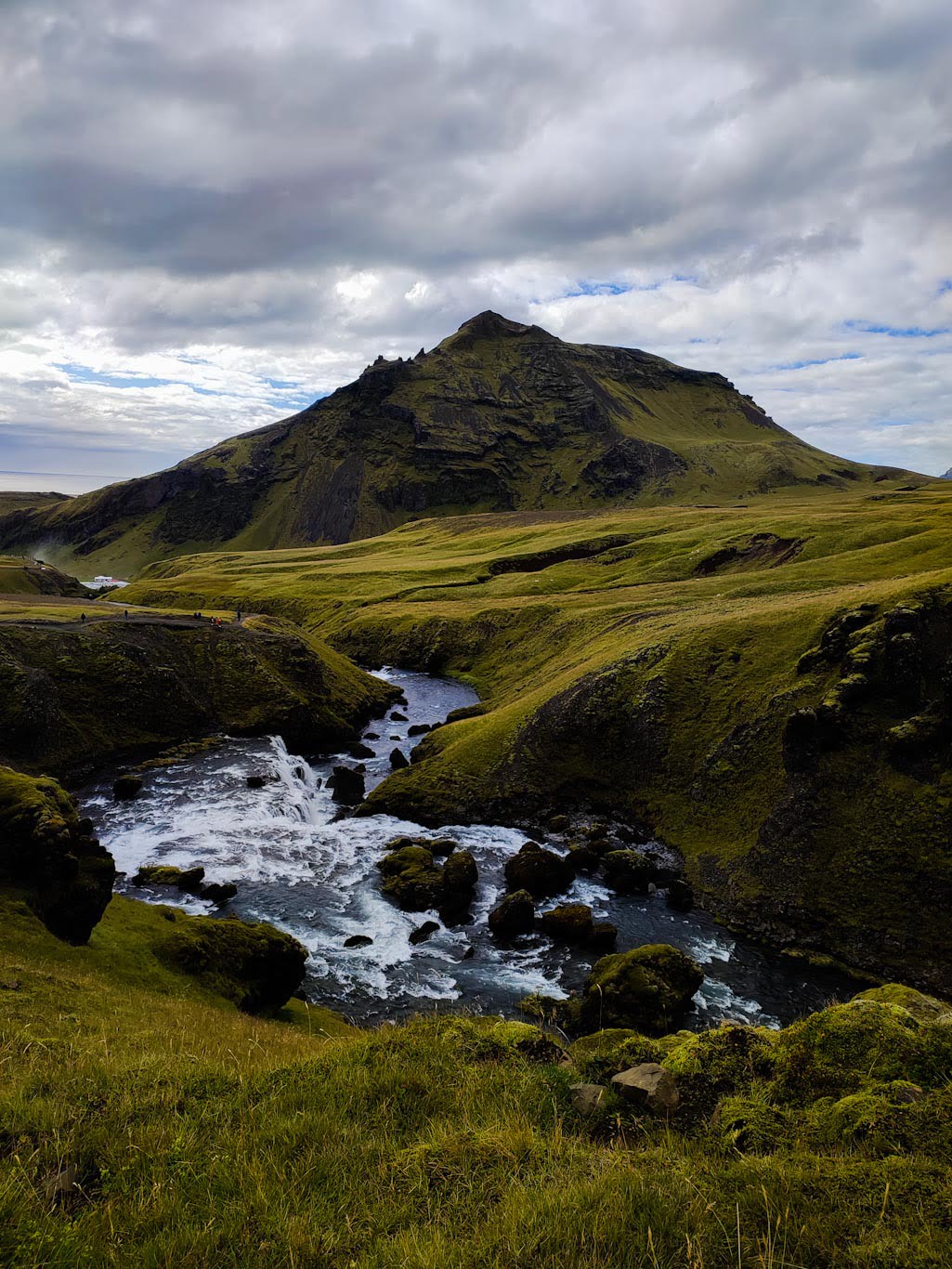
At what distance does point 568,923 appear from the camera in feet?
104

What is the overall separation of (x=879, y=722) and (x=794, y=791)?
5.90m

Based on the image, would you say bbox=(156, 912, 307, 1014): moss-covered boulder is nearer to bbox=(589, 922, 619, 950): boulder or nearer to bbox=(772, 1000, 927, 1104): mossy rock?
bbox=(589, 922, 619, 950): boulder

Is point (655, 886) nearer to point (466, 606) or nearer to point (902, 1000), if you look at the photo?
point (902, 1000)

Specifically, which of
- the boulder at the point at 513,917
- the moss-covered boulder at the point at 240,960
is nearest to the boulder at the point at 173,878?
the moss-covered boulder at the point at 240,960

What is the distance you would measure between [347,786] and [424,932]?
20.0 meters

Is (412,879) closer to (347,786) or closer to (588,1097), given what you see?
(347,786)

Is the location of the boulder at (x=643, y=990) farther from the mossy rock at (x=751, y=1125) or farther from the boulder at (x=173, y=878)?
the boulder at (x=173, y=878)

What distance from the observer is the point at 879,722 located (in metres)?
35.3

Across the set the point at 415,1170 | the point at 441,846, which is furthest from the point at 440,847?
the point at 415,1170

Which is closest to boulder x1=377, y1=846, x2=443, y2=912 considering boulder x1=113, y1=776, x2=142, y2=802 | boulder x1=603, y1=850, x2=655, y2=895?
boulder x1=603, y1=850, x2=655, y2=895

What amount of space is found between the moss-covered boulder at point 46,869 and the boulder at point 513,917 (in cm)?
1764

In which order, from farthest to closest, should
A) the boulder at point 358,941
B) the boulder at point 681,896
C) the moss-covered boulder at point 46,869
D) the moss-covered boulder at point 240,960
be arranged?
the boulder at point 681,896
the boulder at point 358,941
the moss-covered boulder at point 240,960
the moss-covered boulder at point 46,869

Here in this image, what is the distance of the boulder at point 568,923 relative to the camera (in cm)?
3131

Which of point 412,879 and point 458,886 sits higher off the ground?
point 458,886
